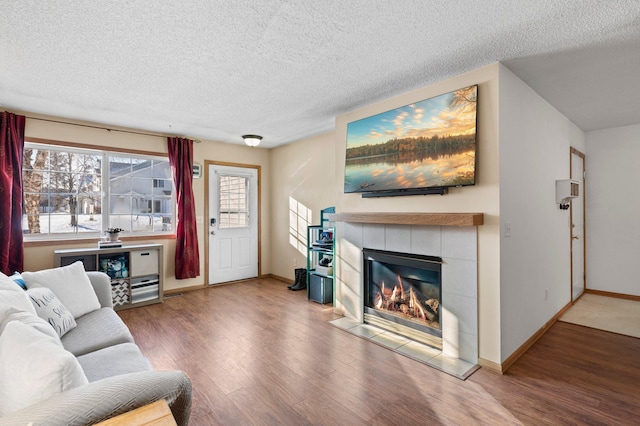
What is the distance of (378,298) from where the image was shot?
352 centimetres

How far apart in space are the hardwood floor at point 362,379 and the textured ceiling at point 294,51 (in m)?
2.51

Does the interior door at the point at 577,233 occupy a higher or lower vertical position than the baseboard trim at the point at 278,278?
higher

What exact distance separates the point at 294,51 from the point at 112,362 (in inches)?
94.2

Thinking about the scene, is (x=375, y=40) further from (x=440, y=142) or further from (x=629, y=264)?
(x=629, y=264)

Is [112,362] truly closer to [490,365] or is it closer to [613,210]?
[490,365]

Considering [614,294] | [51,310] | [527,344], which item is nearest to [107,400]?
[51,310]

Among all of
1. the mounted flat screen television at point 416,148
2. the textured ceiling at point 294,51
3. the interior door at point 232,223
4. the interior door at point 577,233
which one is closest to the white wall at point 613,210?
the interior door at point 577,233

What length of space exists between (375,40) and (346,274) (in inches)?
100

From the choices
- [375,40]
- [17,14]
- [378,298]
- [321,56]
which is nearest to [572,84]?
[375,40]

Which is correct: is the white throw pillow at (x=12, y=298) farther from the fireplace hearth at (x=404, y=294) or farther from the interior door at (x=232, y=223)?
the interior door at (x=232, y=223)

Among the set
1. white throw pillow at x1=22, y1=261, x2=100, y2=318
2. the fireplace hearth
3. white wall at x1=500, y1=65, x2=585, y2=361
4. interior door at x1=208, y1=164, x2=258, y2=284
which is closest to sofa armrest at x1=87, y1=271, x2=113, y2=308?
white throw pillow at x1=22, y1=261, x2=100, y2=318

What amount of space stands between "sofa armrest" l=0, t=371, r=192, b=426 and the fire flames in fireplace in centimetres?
233

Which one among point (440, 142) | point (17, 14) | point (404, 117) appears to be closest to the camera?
point (17, 14)

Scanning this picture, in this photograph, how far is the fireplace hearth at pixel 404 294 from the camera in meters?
2.99
